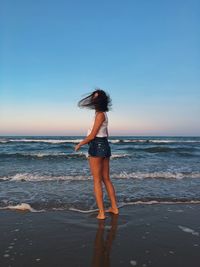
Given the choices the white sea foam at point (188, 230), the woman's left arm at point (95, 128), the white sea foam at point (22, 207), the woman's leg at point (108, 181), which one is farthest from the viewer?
the white sea foam at point (22, 207)

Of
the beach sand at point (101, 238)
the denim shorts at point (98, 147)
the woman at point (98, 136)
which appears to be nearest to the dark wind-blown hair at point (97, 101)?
the woman at point (98, 136)

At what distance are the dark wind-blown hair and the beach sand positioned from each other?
1718 mm

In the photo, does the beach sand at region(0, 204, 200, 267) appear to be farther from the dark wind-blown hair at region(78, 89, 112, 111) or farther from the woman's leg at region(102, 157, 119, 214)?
the dark wind-blown hair at region(78, 89, 112, 111)

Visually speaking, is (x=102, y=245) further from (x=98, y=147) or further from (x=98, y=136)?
(x=98, y=136)

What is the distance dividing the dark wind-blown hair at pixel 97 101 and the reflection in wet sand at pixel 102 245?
1.73m

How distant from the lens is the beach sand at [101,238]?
3.50 meters

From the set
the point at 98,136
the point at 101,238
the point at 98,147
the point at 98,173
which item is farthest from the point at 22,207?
the point at 101,238

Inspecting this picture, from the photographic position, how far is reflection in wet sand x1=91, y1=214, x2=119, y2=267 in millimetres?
3434

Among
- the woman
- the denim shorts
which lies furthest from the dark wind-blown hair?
the denim shorts

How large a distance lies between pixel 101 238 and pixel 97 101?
6.72ft

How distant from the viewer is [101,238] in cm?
421

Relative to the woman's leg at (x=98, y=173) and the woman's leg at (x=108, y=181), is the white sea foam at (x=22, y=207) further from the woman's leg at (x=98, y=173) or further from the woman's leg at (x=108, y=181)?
the woman's leg at (x=108, y=181)

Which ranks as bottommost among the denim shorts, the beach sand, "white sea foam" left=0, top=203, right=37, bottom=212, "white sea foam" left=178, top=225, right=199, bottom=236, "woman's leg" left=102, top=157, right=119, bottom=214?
"white sea foam" left=178, top=225, right=199, bottom=236

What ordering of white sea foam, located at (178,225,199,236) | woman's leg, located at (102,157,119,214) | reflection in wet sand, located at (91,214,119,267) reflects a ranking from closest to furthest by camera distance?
reflection in wet sand, located at (91,214,119,267), white sea foam, located at (178,225,199,236), woman's leg, located at (102,157,119,214)
